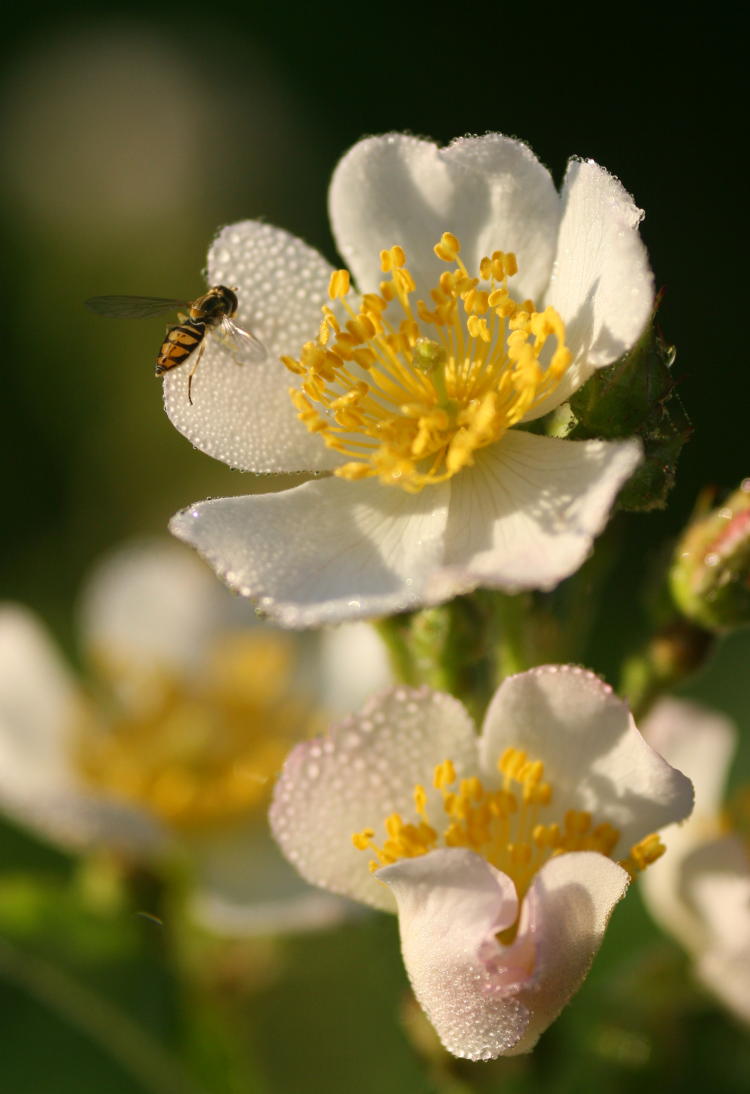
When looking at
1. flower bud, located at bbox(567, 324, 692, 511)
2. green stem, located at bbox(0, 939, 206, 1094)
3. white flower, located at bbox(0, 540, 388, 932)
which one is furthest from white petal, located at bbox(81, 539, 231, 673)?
flower bud, located at bbox(567, 324, 692, 511)

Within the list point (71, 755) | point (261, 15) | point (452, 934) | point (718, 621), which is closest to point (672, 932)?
point (718, 621)

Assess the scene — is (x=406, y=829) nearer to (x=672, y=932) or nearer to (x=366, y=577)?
(x=366, y=577)

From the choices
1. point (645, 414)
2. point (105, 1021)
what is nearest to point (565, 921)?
point (645, 414)

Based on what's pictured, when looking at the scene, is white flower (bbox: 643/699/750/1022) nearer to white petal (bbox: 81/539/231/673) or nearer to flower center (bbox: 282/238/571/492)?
flower center (bbox: 282/238/571/492)

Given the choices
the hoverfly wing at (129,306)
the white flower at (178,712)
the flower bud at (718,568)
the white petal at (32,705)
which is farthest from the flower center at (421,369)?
the white petal at (32,705)

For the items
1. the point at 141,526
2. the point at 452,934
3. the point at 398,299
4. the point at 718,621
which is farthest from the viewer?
the point at 141,526

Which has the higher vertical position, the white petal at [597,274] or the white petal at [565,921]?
the white petal at [597,274]

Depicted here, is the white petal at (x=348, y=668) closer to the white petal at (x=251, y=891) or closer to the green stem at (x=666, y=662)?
the white petal at (x=251, y=891)
